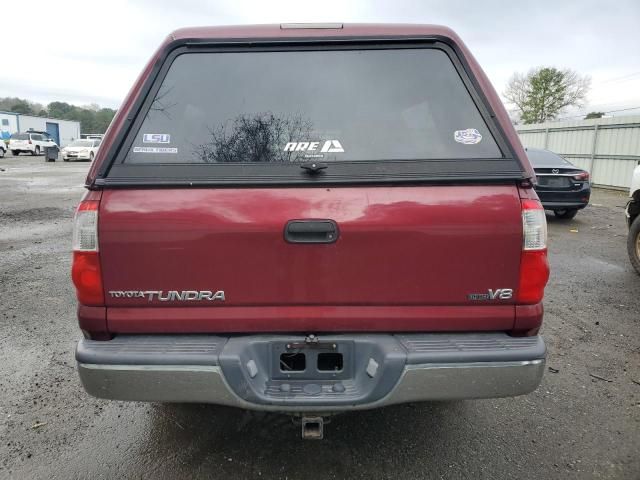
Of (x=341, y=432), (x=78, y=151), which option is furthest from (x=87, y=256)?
(x=78, y=151)

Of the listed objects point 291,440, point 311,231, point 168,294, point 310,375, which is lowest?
point 291,440

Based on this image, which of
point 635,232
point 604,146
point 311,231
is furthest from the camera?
point 604,146

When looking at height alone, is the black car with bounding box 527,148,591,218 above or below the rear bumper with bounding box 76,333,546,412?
above

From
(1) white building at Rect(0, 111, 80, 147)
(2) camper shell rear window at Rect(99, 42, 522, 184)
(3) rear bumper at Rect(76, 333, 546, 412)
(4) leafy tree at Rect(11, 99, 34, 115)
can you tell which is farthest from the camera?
(4) leafy tree at Rect(11, 99, 34, 115)

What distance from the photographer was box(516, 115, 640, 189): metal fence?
50.7 ft

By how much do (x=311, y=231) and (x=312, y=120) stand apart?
564mm

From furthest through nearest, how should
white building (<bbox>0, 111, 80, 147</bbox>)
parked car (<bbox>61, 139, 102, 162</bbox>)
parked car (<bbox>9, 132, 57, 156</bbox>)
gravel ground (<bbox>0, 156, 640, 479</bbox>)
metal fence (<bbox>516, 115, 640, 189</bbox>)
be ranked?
white building (<bbox>0, 111, 80, 147</bbox>)
parked car (<bbox>9, 132, 57, 156</bbox>)
parked car (<bbox>61, 139, 102, 162</bbox>)
metal fence (<bbox>516, 115, 640, 189</bbox>)
gravel ground (<bbox>0, 156, 640, 479</bbox>)

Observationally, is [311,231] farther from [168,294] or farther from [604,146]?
[604,146]

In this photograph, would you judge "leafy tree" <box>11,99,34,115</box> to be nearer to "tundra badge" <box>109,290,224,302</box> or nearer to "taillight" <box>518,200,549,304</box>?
"tundra badge" <box>109,290,224,302</box>

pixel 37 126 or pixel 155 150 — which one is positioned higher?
pixel 37 126

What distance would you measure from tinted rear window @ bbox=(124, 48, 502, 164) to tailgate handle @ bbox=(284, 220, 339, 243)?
31cm

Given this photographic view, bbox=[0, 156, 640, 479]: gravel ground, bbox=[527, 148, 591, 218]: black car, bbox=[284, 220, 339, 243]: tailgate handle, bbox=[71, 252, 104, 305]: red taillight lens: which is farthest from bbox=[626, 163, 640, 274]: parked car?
bbox=[71, 252, 104, 305]: red taillight lens

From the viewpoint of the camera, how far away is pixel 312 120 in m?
2.17

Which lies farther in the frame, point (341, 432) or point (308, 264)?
point (341, 432)
